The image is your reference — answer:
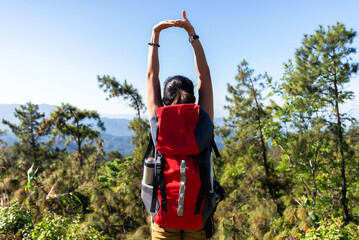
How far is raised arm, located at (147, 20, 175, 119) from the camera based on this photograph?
1461mm

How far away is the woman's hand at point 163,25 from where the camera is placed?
5.34 feet

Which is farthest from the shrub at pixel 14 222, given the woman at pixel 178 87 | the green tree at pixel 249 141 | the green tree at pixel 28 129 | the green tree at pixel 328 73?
the green tree at pixel 28 129

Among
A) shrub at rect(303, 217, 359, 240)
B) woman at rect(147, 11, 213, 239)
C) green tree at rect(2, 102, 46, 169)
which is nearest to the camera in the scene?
woman at rect(147, 11, 213, 239)

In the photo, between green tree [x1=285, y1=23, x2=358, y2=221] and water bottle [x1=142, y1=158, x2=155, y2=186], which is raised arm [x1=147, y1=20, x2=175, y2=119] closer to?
water bottle [x1=142, y1=158, x2=155, y2=186]

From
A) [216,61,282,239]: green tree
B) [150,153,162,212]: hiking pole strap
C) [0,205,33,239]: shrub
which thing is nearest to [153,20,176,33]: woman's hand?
[150,153,162,212]: hiking pole strap

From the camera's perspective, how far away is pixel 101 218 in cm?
493

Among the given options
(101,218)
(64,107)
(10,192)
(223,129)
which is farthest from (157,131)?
(64,107)

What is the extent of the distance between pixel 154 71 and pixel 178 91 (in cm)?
27

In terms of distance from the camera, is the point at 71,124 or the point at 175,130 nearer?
the point at 175,130

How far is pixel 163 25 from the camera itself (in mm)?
1638

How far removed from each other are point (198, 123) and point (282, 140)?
13784mm

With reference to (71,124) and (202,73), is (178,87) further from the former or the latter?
(71,124)

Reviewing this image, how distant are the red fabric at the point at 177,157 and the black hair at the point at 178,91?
13 cm

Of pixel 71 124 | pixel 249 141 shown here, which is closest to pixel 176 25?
pixel 249 141
